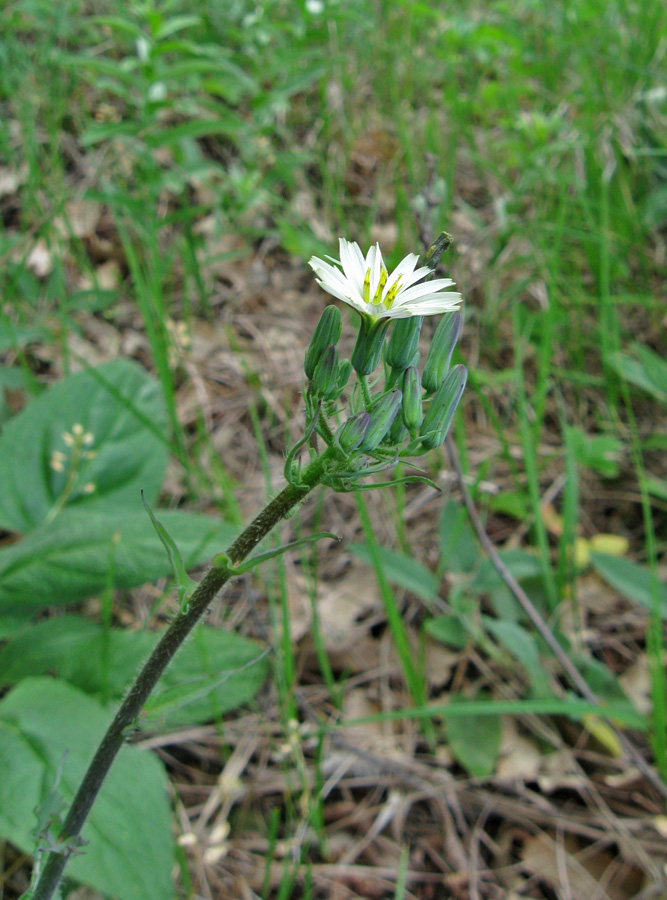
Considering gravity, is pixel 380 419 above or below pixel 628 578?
above

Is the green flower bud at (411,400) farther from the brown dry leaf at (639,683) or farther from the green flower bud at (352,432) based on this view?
the brown dry leaf at (639,683)

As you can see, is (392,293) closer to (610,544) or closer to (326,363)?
(326,363)

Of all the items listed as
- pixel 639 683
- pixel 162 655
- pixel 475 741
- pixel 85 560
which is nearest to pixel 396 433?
pixel 162 655

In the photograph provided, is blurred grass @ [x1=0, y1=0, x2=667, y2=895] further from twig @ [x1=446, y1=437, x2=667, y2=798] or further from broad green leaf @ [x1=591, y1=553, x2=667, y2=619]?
twig @ [x1=446, y1=437, x2=667, y2=798]

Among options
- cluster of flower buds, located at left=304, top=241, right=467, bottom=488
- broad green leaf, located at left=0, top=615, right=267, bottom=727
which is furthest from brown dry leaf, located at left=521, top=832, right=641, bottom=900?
cluster of flower buds, located at left=304, top=241, right=467, bottom=488

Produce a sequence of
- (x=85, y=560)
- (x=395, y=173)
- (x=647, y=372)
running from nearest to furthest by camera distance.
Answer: (x=85, y=560), (x=647, y=372), (x=395, y=173)

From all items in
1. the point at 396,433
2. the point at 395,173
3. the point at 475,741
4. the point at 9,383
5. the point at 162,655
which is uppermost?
the point at 395,173

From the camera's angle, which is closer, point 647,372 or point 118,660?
point 118,660
